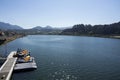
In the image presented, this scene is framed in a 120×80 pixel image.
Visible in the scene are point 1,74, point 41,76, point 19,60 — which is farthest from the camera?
point 19,60

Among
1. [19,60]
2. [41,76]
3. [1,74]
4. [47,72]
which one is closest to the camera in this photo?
[1,74]

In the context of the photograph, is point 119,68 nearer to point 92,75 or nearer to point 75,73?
point 92,75

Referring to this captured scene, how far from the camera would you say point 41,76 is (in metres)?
45.7

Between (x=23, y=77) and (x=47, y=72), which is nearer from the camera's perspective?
(x=23, y=77)

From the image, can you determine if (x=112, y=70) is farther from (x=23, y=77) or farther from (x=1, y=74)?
(x=1, y=74)

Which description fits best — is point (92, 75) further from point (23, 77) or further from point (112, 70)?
point (23, 77)

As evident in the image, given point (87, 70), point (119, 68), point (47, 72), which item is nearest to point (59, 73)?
point (47, 72)

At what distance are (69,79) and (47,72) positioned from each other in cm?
846

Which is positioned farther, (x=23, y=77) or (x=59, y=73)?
(x=59, y=73)

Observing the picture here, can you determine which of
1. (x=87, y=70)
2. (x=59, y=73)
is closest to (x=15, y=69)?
(x=59, y=73)

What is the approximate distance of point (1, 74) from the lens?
4262 centimetres

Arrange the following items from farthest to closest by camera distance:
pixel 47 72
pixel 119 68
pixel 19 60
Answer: pixel 19 60
pixel 119 68
pixel 47 72

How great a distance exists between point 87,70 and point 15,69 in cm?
2235

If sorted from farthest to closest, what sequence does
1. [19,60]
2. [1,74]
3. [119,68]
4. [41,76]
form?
[19,60] < [119,68] < [41,76] < [1,74]
